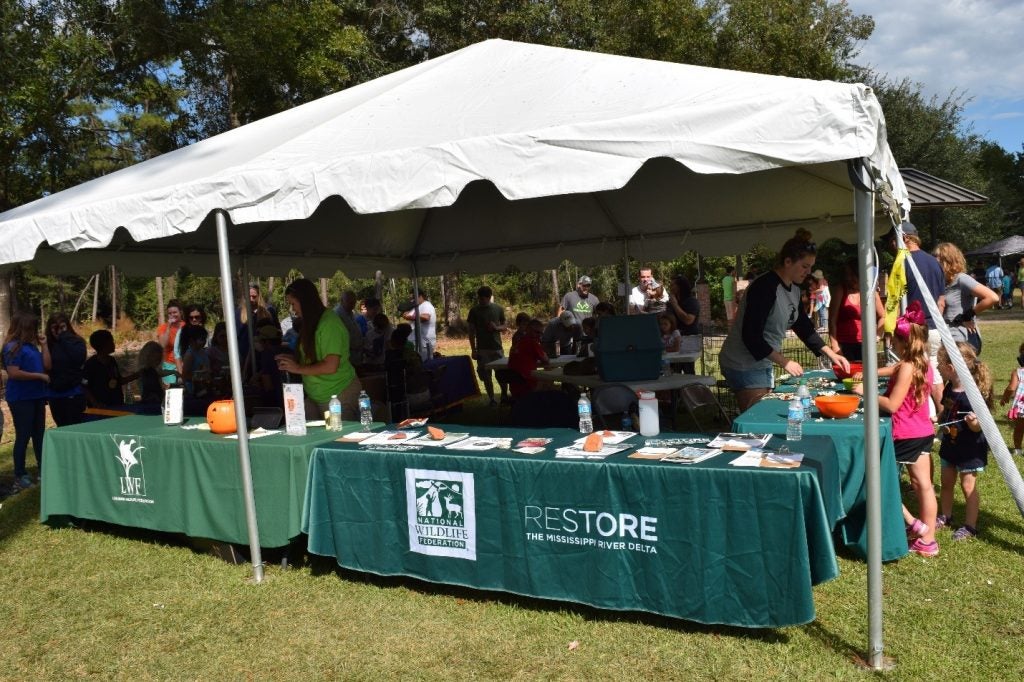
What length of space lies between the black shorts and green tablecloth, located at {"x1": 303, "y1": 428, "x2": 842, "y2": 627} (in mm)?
694

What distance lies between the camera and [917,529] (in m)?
4.07

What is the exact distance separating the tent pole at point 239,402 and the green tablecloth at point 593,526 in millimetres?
351

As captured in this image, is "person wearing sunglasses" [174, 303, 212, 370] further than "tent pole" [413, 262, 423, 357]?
No

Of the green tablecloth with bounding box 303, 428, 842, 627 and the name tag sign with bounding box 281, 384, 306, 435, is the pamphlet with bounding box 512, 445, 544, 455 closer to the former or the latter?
the green tablecloth with bounding box 303, 428, 842, 627

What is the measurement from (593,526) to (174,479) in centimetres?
272

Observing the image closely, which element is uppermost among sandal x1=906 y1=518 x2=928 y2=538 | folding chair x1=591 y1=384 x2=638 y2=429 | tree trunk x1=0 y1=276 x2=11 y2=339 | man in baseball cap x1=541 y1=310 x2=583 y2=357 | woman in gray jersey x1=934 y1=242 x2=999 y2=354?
tree trunk x1=0 y1=276 x2=11 y2=339

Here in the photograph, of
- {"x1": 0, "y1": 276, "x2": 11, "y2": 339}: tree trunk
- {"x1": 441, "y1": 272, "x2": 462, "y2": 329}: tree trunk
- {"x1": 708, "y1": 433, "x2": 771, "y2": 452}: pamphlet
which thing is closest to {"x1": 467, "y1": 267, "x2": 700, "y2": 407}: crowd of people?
{"x1": 708, "y1": 433, "x2": 771, "y2": 452}: pamphlet

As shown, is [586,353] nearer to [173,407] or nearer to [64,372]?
[173,407]

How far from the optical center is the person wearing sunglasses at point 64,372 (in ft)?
21.5

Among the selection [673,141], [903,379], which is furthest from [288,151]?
[903,379]

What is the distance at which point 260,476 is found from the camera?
4273 millimetres

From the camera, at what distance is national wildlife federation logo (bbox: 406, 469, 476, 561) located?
3.67 m

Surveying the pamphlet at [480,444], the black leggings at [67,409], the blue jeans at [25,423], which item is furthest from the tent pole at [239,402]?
the black leggings at [67,409]

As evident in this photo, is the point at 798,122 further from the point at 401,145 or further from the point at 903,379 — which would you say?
the point at 401,145
